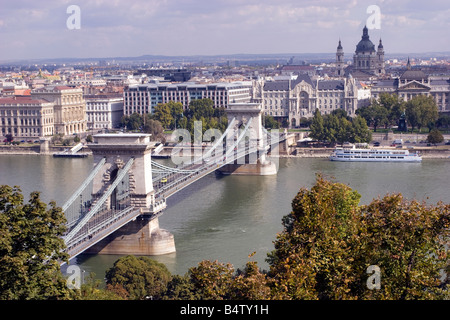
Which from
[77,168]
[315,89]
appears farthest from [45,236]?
[315,89]

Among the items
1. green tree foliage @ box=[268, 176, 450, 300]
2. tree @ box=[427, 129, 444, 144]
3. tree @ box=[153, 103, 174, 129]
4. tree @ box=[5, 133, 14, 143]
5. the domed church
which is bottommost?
tree @ box=[5, 133, 14, 143]

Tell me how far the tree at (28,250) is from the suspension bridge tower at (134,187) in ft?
16.7

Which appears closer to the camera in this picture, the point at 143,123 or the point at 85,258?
the point at 85,258

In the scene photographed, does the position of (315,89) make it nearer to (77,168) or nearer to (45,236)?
(77,168)

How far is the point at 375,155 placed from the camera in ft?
83.7

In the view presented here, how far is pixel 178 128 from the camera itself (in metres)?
32.9

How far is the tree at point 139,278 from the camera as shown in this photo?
9.82 m

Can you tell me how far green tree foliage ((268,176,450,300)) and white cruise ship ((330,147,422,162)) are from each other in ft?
57.3

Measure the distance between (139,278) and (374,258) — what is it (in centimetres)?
368

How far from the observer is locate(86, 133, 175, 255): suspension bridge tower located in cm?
1296

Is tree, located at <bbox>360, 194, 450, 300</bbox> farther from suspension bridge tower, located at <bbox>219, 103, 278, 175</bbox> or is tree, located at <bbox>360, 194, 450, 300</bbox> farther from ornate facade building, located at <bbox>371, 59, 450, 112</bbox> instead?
ornate facade building, located at <bbox>371, 59, 450, 112</bbox>

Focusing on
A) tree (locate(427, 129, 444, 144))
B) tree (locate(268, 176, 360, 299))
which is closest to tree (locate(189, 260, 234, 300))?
tree (locate(268, 176, 360, 299))

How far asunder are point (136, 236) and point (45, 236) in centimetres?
546
